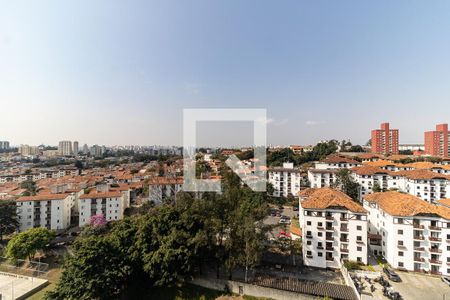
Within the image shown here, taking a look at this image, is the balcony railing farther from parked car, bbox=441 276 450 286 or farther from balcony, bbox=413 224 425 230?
parked car, bbox=441 276 450 286

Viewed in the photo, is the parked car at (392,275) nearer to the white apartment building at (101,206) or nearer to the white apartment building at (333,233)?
the white apartment building at (333,233)

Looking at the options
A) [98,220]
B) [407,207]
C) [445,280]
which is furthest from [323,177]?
[98,220]

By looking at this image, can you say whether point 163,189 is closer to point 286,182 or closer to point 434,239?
point 286,182

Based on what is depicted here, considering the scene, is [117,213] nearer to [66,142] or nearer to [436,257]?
[436,257]

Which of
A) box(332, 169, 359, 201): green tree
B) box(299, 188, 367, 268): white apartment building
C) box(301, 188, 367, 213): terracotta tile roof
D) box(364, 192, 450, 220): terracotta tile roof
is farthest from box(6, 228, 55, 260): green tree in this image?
box(332, 169, 359, 201): green tree

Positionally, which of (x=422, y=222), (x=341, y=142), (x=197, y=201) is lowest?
(x=422, y=222)

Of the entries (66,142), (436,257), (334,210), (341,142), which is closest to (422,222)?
(436,257)

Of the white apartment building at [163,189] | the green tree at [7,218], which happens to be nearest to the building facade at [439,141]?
the white apartment building at [163,189]
